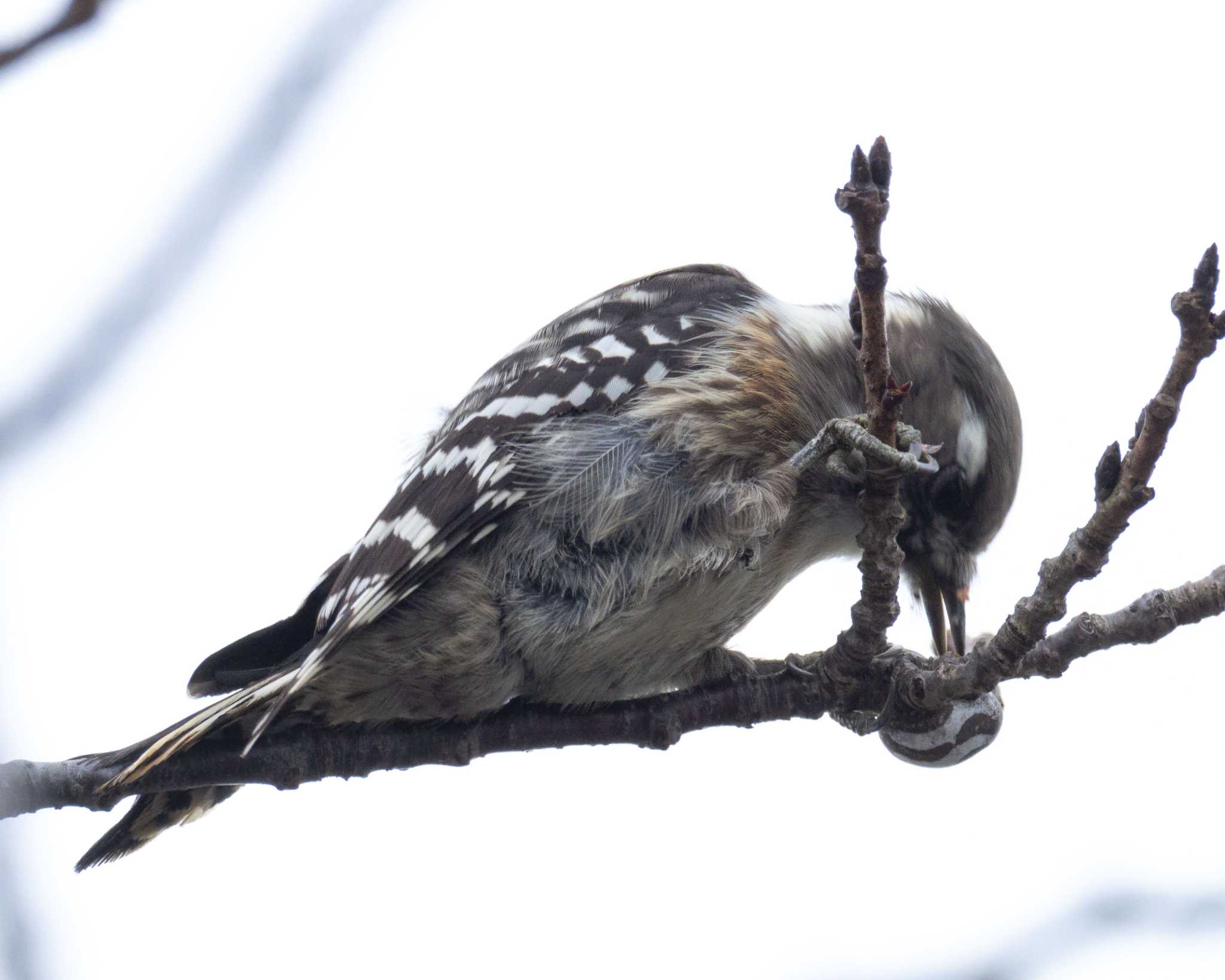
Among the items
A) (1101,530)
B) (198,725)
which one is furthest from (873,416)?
(198,725)

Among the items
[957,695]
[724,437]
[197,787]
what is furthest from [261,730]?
[957,695]

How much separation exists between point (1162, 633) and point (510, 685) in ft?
4.30

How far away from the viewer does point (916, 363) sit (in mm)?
3170

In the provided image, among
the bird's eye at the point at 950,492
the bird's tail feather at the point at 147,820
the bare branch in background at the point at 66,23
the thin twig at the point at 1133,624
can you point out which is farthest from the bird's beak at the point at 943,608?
the bare branch in background at the point at 66,23

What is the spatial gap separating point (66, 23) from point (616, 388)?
6.10ft

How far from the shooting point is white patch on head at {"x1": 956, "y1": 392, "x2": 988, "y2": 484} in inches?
122

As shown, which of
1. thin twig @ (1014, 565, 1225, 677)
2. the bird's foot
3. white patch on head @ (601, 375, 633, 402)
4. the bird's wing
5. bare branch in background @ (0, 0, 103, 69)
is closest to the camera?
bare branch in background @ (0, 0, 103, 69)

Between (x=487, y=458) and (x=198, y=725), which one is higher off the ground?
(x=487, y=458)

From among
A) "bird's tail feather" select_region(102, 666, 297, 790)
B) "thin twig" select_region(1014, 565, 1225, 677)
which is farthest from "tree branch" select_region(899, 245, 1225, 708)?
"bird's tail feather" select_region(102, 666, 297, 790)

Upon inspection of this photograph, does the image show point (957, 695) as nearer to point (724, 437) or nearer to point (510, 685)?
point (724, 437)

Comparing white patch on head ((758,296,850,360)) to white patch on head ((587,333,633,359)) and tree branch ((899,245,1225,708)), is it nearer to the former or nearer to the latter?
white patch on head ((587,333,633,359))

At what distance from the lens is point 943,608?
319 centimetres

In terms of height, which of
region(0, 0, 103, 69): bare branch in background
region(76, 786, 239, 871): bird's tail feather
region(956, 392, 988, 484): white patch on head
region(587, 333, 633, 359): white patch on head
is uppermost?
region(587, 333, 633, 359): white patch on head

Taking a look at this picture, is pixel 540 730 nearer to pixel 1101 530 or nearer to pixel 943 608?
pixel 943 608
